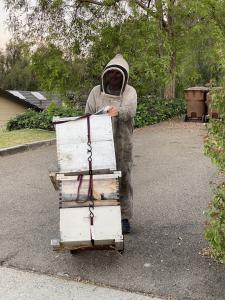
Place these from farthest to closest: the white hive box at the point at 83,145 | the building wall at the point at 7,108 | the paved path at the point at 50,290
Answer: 1. the building wall at the point at 7,108
2. the white hive box at the point at 83,145
3. the paved path at the point at 50,290

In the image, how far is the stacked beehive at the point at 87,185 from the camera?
13.5ft

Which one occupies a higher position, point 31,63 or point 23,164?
point 31,63

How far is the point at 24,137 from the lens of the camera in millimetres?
12898

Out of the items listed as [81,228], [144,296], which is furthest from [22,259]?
[144,296]

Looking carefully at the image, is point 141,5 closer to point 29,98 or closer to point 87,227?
point 87,227

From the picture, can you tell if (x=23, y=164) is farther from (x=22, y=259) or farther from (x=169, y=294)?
(x=169, y=294)

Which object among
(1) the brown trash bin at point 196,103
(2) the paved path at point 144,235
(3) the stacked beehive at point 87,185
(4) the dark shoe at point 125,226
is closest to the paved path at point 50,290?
(2) the paved path at point 144,235

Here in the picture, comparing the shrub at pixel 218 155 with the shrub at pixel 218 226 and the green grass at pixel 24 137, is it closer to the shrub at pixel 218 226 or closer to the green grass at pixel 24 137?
the shrub at pixel 218 226

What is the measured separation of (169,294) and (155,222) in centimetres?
181

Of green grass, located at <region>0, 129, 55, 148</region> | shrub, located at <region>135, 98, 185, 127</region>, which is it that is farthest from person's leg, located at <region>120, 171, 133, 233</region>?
shrub, located at <region>135, 98, 185, 127</region>

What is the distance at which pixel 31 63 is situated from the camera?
15.9 m

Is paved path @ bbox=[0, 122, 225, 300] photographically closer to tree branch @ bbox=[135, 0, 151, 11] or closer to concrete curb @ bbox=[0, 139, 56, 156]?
concrete curb @ bbox=[0, 139, 56, 156]

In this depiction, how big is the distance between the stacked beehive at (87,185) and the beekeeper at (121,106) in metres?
0.48

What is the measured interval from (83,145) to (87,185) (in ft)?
1.28
